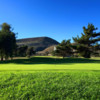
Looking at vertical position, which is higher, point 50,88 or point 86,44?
point 86,44

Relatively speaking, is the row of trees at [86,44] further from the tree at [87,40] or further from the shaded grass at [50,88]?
the shaded grass at [50,88]

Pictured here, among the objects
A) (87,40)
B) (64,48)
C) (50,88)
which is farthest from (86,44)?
(50,88)

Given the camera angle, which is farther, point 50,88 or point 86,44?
point 86,44

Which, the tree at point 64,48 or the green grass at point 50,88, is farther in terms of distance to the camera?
the tree at point 64,48

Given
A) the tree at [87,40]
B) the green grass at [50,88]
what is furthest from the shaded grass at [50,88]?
the tree at [87,40]

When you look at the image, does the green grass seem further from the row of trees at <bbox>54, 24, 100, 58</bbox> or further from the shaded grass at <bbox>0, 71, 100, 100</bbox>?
the row of trees at <bbox>54, 24, 100, 58</bbox>

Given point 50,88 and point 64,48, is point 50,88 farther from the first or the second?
point 64,48

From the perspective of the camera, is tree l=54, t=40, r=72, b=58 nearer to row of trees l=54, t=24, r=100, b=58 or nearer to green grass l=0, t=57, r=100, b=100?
row of trees l=54, t=24, r=100, b=58

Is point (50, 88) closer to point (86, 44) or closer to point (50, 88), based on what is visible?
point (50, 88)

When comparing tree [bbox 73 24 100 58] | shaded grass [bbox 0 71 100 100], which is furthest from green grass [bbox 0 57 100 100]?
tree [bbox 73 24 100 58]

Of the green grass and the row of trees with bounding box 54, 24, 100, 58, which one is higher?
the row of trees with bounding box 54, 24, 100, 58

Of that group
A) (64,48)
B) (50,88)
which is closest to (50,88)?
(50,88)

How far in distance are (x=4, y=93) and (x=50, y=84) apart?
197cm

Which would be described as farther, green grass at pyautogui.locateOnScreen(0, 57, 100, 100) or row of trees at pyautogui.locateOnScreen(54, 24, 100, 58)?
row of trees at pyautogui.locateOnScreen(54, 24, 100, 58)
